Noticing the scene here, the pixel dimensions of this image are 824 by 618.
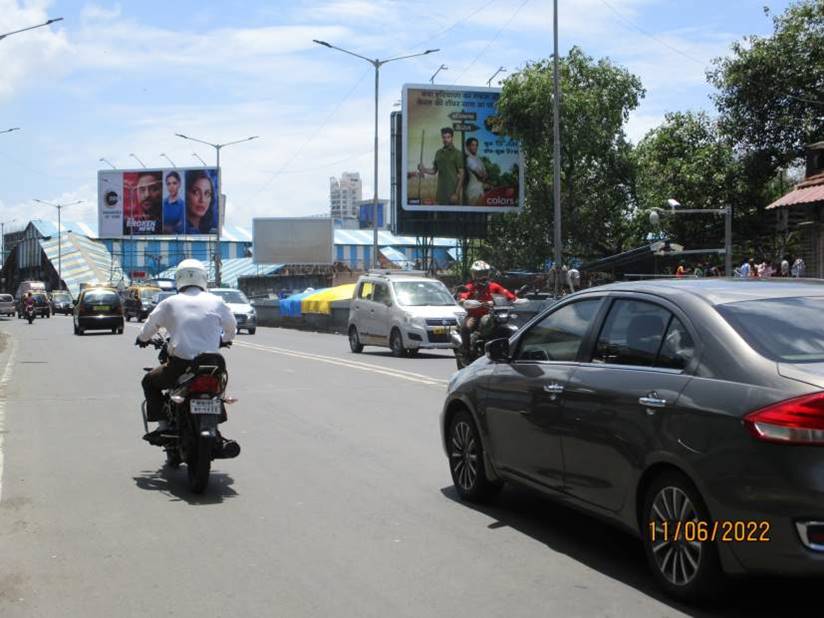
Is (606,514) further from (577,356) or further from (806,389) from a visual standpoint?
(806,389)

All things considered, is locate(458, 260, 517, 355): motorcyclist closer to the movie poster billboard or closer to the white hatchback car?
the white hatchback car

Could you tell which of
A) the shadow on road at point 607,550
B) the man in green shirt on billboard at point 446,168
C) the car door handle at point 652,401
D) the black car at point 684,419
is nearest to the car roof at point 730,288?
the black car at point 684,419

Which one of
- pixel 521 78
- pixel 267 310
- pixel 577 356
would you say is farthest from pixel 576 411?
pixel 267 310

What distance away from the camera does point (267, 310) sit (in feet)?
156

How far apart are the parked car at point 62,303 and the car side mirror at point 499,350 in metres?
68.4

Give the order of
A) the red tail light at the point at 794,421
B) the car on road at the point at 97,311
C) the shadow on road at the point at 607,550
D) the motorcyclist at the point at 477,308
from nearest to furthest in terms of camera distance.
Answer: the red tail light at the point at 794,421 → the shadow on road at the point at 607,550 → the motorcyclist at the point at 477,308 → the car on road at the point at 97,311

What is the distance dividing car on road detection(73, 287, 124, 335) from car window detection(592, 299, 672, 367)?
31705 mm

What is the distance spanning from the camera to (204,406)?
752 cm

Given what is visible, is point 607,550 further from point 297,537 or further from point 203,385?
point 203,385

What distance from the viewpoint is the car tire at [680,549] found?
15.1 feet

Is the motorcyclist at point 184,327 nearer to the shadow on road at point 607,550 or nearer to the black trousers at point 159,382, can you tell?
the black trousers at point 159,382

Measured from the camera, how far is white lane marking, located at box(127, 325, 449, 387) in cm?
1619

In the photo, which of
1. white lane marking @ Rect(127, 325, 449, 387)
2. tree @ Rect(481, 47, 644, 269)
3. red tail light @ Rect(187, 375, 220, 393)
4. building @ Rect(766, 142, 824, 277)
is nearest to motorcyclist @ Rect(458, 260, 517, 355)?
white lane marking @ Rect(127, 325, 449, 387)
